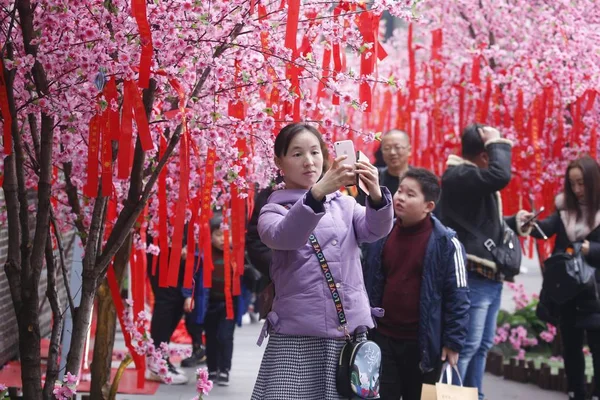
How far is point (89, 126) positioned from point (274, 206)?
98 centimetres

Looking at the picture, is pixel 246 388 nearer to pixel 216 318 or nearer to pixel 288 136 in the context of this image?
pixel 216 318

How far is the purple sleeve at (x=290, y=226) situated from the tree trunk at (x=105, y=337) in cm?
184

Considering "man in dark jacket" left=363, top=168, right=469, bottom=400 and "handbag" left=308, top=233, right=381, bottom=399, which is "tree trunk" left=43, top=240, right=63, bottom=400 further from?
"man in dark jacket" left=363, top=168, right=469, bottom=400

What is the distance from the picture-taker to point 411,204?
574 cm

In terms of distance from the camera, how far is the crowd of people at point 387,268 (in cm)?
417

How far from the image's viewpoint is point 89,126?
14.9ft

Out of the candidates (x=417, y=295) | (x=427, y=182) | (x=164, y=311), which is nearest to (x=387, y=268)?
(x=417, y=295)

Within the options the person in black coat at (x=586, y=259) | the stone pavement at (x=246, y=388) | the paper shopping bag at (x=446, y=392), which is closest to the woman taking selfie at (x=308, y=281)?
the paper shopping bag at (x=446, y=392)

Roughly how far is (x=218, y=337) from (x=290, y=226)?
4.91 m

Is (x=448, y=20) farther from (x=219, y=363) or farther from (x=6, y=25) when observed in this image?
(x=6, y=25)

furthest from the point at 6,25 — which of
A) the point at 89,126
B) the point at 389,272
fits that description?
the point at 389,272

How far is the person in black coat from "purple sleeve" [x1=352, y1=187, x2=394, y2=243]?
334cm

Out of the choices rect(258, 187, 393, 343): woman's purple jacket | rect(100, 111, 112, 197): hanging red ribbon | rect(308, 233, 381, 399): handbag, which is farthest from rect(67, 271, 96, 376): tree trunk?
rect(308, 233, 381, 399): handbag

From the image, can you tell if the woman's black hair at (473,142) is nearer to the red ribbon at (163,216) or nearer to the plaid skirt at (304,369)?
the red ribbon at (163,216)
